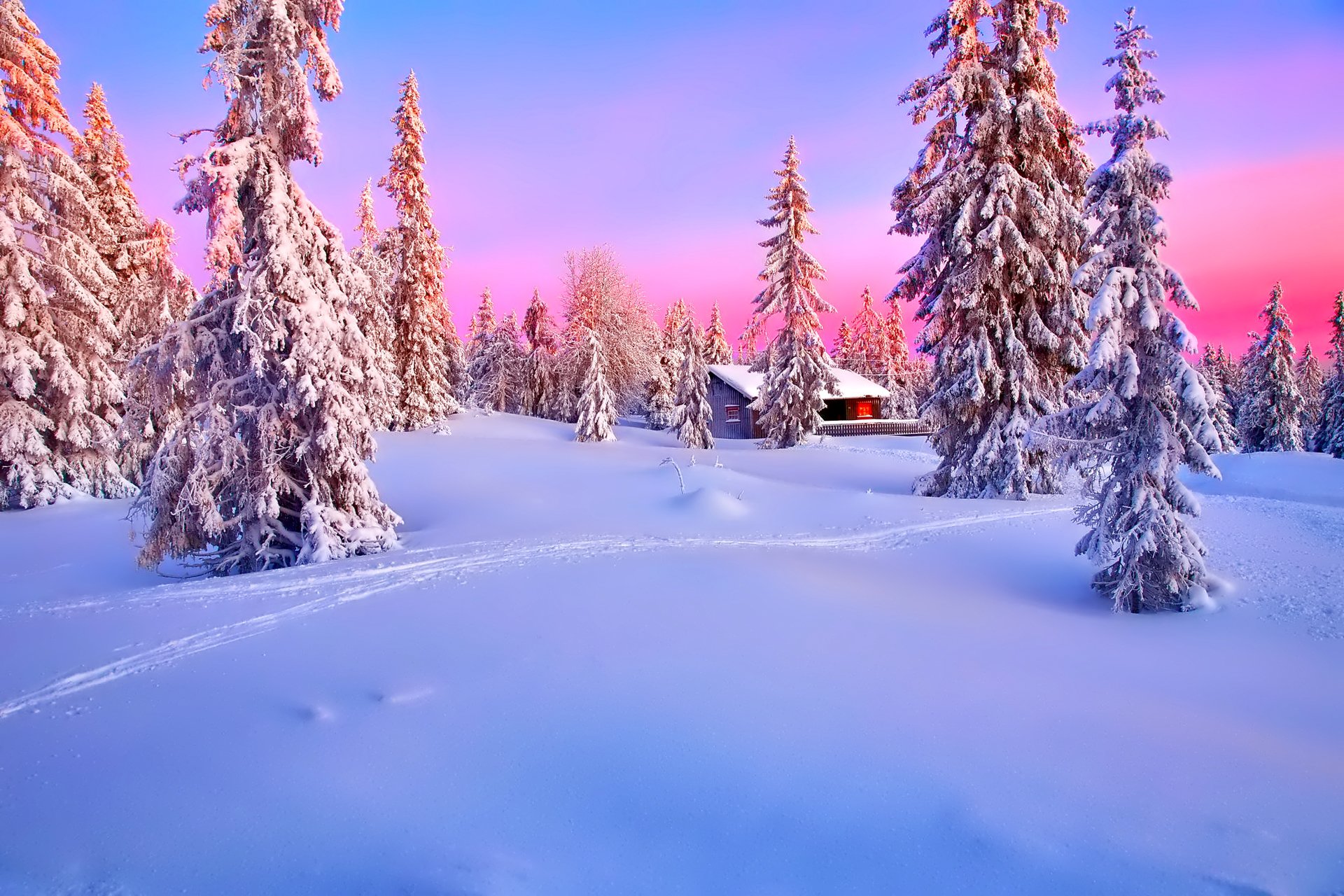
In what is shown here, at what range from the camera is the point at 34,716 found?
5496 millimetres

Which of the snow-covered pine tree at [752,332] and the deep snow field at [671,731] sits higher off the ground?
the snow-covered pine tree at [752,332]

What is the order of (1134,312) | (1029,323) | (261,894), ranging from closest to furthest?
1. (261,894)
2. (1134,312)
3. (1029,323)

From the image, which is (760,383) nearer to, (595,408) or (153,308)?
(595,408)

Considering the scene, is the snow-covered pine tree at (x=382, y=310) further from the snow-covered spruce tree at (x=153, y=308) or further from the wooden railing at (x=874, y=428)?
the wooden railing at (x=874, y=428)

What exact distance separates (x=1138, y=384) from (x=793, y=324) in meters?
23.9

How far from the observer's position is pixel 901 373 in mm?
58938

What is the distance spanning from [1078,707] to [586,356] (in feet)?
119

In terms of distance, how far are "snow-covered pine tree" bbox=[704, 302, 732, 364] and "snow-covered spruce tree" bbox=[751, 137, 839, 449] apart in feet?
78.7

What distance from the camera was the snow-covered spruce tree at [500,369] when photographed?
49.5 meters

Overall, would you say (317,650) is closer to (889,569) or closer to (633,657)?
(633,657)

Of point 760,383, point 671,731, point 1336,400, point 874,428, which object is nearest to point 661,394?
point 760,383

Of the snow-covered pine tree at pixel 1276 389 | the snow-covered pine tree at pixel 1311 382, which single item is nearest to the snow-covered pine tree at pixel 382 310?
the snow-covered pine tree at pixel 1276 389

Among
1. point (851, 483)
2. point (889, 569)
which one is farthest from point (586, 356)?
point (889, 569)

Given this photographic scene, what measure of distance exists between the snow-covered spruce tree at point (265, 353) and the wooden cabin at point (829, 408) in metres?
Answer: 27.9
